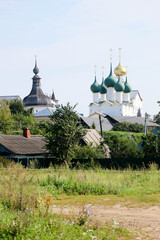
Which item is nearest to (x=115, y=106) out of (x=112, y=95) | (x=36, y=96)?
(x=112, y=95)

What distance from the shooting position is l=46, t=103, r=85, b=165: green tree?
27.0 m

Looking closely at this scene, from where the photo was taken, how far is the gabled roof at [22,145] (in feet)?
97.8

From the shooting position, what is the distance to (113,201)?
1252cm

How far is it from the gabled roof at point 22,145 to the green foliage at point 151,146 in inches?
270

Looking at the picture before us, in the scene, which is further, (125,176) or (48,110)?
(48,110)

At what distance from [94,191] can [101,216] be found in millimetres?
4346

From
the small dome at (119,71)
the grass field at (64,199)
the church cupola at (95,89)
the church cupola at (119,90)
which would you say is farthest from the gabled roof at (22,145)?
the small dome at (119,71)

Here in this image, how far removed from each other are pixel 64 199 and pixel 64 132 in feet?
45.7

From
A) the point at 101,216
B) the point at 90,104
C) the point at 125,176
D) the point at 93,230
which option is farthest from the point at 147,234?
the point at 90,104

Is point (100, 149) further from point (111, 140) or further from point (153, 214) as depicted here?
point (153, 214)

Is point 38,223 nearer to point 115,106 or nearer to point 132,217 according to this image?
point 132,217

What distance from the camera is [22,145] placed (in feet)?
103

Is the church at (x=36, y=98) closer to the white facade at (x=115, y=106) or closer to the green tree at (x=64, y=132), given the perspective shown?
the white facade at (x=115, y=106)

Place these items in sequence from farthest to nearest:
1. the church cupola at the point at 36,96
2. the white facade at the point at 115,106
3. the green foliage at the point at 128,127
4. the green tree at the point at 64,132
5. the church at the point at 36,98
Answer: the church cupola at the point at 36,96 → the church at the point at 36,98 → the white facade at the point at 115,106 → the green foliage at the point at 128,127 → the green tree at the point at 64,132
